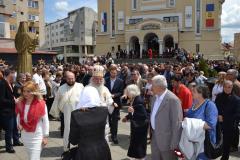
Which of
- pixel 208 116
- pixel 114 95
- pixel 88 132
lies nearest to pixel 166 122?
pixel 208 116

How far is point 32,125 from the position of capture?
17.5ft

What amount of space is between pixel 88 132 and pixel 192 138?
5.56 ft

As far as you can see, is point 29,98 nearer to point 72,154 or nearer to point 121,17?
point 72,154

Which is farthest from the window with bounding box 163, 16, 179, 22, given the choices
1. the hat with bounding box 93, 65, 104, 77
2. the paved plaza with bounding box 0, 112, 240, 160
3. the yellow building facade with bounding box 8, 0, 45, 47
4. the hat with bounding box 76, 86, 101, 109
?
the hat with bounding box 76, 86, 101, 109

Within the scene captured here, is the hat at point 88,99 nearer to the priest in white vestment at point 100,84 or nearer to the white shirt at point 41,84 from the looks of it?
the priest in white vestment at point 100,84

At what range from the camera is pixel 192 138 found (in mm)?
4883

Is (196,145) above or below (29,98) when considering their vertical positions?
below

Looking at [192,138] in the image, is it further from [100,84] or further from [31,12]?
[31,12]

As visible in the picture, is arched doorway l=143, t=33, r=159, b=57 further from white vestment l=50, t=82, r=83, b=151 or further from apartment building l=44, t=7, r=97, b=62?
white vestment l=50, t=82, r=83, b=151

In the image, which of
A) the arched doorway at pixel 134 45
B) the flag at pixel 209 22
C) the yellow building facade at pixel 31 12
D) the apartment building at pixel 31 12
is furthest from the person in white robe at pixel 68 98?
the yellow building facade at pixel 31 12

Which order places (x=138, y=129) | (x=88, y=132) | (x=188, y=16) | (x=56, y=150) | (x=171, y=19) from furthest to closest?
(x=171, y=19)
(x=188, y=16)
(x=56, y=150)
(x=138, y=129)
(x=88, y=132)

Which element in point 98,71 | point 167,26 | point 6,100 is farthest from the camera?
point 167,26

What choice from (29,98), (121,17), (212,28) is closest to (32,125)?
(29,98)

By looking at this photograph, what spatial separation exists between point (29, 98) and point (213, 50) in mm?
46367
